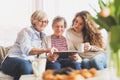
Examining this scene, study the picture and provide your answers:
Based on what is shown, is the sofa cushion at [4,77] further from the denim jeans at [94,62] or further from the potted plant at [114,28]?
the potted plant at [114,28]

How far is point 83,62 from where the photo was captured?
3061mm

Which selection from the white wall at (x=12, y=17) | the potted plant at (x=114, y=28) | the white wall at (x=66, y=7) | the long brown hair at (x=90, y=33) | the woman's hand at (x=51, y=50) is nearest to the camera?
the potted plant at (x=114, y=28)

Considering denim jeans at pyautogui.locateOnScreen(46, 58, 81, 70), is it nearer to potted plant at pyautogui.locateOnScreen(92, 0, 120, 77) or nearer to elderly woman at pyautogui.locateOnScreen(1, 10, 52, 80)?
elderly woman at pyautogui.locateOnScreen(1, 10, 52, 80)

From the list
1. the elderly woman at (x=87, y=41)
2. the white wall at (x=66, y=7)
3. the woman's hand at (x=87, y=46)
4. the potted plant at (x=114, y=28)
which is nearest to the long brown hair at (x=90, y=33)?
the elderly woman at (x=87, y=41)

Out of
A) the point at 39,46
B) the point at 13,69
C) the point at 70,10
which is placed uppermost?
the point at 70,10

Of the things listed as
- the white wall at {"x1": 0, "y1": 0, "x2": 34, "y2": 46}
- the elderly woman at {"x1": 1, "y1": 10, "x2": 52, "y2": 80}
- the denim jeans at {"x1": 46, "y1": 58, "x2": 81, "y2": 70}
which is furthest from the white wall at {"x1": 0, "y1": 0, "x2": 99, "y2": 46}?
the denim jeans at {"x1": 46, "y1": 58, "x2": 81, "y2": 70}

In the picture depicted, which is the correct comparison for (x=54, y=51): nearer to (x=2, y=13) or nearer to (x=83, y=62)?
(x=83, y=62)

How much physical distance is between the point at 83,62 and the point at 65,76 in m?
1.35

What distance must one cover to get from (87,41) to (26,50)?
653mm

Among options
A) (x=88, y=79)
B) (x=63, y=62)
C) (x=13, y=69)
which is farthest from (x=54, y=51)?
(x=88, y=79)

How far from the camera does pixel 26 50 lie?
2.98m

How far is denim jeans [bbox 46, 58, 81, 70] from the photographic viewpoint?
9.68 feet

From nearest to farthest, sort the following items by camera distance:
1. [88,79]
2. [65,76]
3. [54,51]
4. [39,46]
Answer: [65,76]
[88,79]
[54,51]
[39,46]

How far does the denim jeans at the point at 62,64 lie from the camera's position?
2.95m
